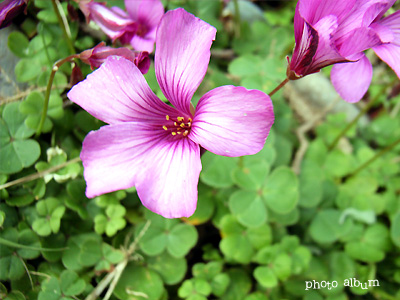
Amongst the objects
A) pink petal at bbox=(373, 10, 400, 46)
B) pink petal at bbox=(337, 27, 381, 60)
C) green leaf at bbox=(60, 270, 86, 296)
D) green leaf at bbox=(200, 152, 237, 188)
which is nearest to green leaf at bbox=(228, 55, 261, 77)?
green leaf at bbox=(200, 152, 237, 188)

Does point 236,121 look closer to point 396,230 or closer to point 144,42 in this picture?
point 144,42

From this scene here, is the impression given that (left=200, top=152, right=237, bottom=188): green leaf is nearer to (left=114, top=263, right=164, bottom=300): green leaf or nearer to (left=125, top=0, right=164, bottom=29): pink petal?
(left=114, top=263, right=164, bottom=300): green leaf

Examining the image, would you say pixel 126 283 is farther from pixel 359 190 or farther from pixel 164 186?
pixel 359 190

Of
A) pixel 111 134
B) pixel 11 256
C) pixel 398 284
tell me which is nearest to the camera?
pixel 111 134

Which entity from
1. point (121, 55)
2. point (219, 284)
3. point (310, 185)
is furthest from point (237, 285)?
point (121, 55)

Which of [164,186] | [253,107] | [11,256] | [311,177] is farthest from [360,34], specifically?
[11,256]

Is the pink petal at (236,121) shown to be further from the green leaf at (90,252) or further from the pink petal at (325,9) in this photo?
the green leaf at (90,252)

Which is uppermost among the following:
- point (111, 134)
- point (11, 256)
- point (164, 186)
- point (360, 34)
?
point (360, 34)

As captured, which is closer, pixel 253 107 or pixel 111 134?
pixel 253 107
